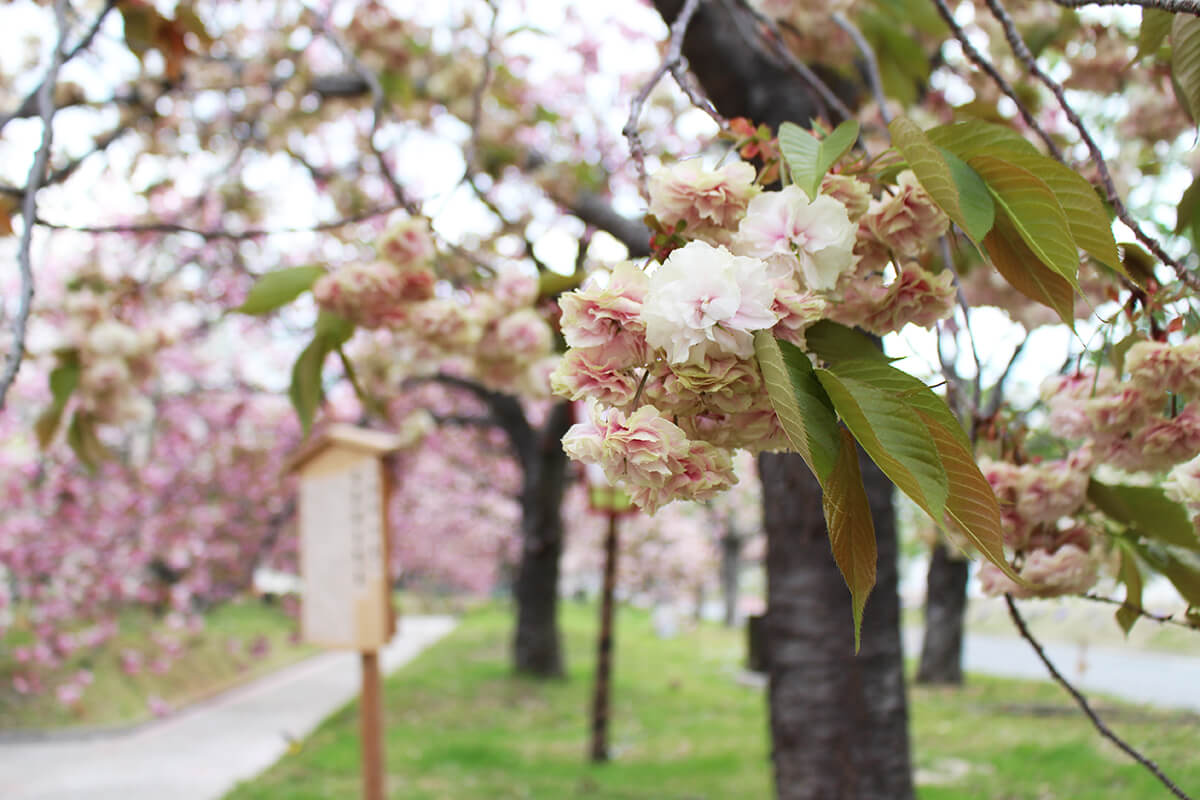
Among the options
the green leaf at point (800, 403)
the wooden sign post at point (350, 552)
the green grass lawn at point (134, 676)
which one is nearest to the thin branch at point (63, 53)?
the green leaf at point (800, 403)

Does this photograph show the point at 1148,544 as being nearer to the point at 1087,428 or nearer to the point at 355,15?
the point at 1087,428

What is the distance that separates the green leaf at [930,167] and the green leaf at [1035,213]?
0.18 ft

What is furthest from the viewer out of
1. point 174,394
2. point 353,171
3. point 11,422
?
point 174,394

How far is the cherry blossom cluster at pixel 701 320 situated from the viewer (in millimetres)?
531

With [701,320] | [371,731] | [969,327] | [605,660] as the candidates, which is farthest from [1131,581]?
[605,660]

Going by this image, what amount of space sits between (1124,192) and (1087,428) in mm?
1079

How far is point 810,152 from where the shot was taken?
61cm

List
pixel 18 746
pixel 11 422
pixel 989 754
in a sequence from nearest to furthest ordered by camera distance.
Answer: pixel 989 754, pixel 18 746, pixel 11 422

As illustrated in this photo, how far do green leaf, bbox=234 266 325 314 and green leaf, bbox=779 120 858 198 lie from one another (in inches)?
35.1

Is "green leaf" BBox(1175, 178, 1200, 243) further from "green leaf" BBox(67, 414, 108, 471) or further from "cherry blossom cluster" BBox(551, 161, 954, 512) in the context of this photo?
"green leaf" BBox(67, 414, 108, 471)

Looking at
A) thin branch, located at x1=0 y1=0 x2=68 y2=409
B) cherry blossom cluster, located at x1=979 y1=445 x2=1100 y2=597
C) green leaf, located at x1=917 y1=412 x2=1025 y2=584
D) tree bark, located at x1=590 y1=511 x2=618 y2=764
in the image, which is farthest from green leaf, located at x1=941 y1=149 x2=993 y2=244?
tree bark, located at x1=590 y1=511 x2=618 y2=764

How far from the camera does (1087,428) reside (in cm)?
87

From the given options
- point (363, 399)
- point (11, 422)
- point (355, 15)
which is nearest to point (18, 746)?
point (11, 422)

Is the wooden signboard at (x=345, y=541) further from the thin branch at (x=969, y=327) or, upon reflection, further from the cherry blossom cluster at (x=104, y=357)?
the thin branch at (x=969, y=327)
